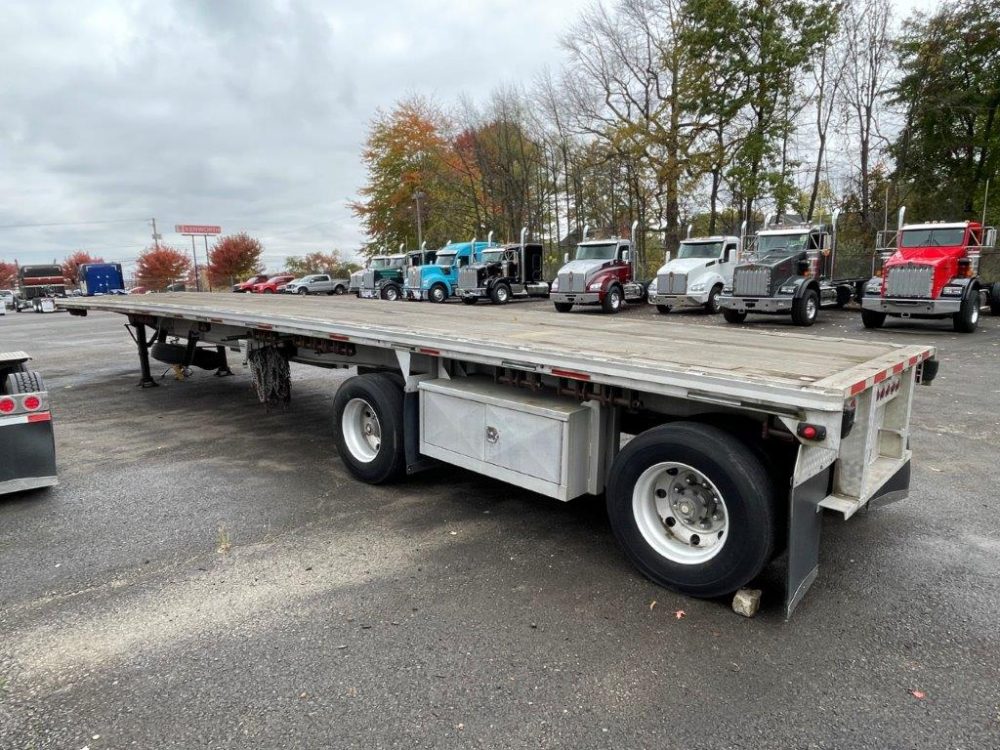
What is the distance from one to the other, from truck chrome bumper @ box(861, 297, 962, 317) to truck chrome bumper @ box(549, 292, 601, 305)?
8.42 metres

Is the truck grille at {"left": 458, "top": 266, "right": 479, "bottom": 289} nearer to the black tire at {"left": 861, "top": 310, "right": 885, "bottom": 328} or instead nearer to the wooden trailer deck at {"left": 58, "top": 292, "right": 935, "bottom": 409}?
the black tire at {"left": 861, "top": 310, "right": 885, "bottom": 328}

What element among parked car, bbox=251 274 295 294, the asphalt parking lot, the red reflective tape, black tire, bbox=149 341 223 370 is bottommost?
the asphalt parking lot

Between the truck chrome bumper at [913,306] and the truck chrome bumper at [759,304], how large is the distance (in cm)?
185

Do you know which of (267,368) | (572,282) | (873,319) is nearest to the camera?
(267,368)

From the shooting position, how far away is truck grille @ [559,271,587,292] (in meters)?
22.2

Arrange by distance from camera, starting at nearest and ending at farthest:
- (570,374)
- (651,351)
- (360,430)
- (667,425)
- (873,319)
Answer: (667,425), (570,374), (651,351), (360,430), (873,319)

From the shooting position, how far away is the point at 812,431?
2943mm

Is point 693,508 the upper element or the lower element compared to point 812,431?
lower

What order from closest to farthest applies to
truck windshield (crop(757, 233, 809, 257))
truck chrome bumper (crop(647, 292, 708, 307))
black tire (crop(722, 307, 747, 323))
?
black tire (crop(722, 307, 747, 323)), truck windshield (crop(757, 233, 809, 257)), truck chrome bumper (crop(647, 292, 708, 307))

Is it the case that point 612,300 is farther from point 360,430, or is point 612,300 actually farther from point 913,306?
point 360,430

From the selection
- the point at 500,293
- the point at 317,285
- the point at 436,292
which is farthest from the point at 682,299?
Answer: the point at 317,285

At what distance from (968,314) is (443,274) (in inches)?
823

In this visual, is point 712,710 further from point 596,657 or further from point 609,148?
point 609,148

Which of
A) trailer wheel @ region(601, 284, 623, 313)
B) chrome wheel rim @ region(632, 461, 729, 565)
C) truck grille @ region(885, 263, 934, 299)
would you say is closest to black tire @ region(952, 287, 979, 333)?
truck grille @ region(885, 263, 934, 299)
